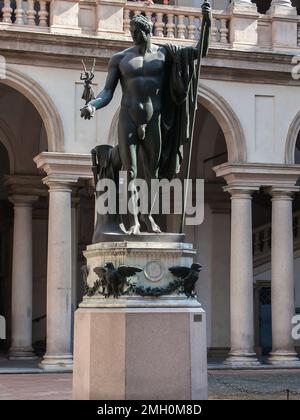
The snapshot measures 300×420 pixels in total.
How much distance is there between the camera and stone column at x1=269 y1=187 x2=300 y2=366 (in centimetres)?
2078

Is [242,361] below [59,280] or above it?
below

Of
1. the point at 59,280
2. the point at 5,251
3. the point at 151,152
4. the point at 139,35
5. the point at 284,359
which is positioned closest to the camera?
the point at 151,152

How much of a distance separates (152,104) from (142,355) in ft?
8.47

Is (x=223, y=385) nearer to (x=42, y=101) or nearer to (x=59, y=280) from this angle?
(x=59, y=280)

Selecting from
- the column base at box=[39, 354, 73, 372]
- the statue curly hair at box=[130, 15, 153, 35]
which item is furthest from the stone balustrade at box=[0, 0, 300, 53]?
the statue curly hair at box=[130, 15, 153, 35]

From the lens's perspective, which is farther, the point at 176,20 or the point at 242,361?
the point at 176,20

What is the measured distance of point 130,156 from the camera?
10.6m

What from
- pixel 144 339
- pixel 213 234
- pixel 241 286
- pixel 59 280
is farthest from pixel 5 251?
pixel 144 339

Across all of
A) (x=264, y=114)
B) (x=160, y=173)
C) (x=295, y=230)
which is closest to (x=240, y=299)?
(x=264, y=114)

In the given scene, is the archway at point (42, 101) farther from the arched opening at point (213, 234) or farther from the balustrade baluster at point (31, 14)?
the arched opening at point (213, 234)

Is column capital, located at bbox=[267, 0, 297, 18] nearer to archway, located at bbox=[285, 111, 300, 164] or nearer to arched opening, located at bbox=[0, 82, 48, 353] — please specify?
archway, located at bbox=[285, 111, 300, 164]

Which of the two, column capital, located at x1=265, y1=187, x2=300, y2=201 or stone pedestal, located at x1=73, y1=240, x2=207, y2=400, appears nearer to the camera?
stone pedestal, located at x1=73, y1=240, x2=207, y2=400

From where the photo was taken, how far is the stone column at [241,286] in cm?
2056

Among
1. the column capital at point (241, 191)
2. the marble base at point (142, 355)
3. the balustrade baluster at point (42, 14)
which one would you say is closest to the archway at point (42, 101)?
the balustrade baluster at point (42, 14)
